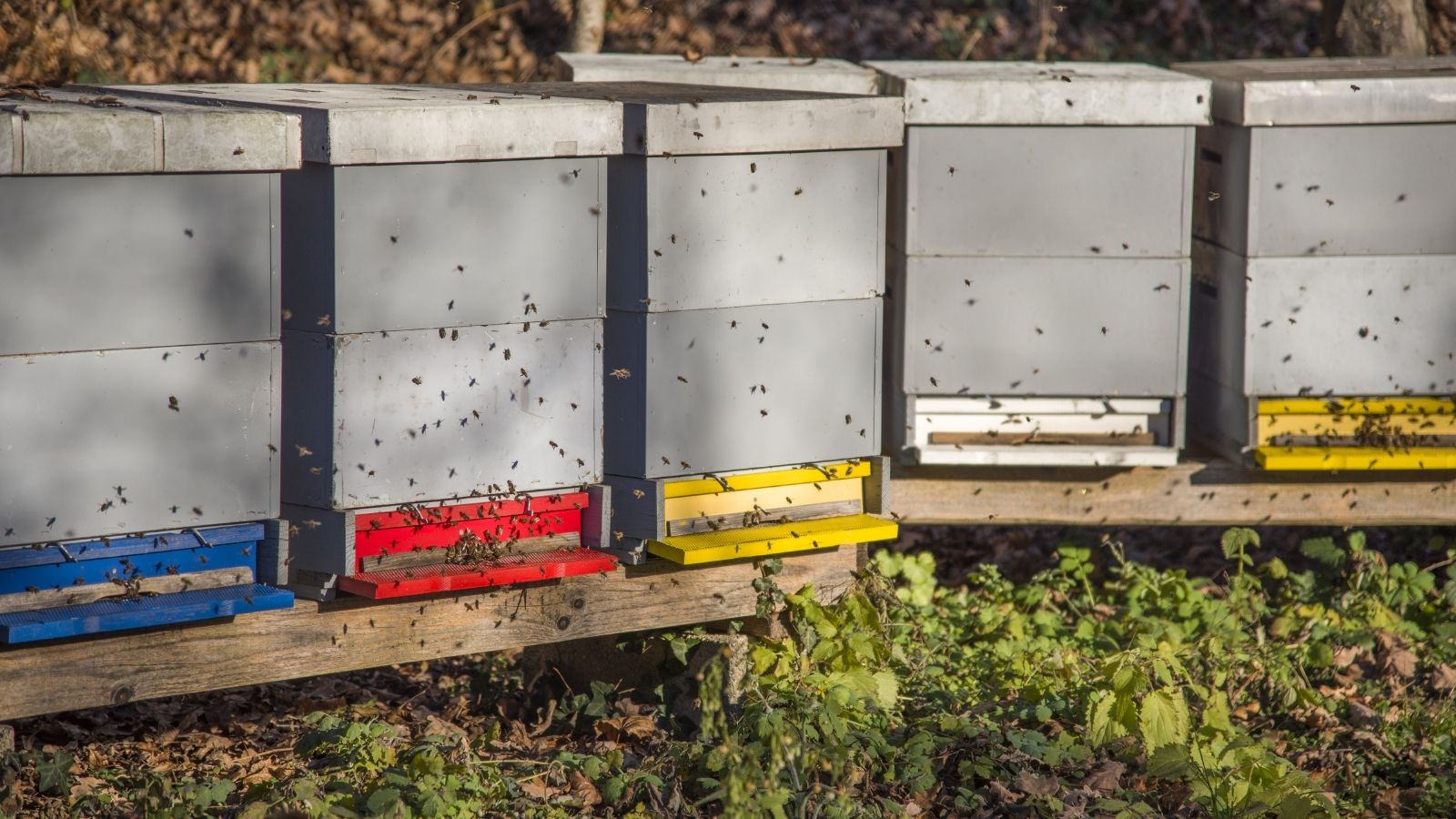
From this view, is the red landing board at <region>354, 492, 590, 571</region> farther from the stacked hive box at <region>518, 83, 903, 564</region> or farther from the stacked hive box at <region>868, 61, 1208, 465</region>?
the stacked hive box at <region>868, 61, 1208, 465</region>

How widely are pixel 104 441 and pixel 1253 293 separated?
324 cm

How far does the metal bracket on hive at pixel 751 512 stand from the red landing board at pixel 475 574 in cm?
12

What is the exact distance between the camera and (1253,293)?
15.2ft

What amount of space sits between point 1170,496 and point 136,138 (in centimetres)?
340

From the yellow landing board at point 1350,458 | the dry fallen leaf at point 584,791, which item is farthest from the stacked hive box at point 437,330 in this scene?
the yellow landing board at point 1350,458

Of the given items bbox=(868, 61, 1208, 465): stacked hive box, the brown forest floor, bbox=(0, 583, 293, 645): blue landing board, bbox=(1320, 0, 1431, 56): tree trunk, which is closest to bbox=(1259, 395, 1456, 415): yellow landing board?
bbox=(868, 61, 1208, 465): stacked hive box

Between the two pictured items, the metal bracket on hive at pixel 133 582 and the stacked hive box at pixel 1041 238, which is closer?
the metal bracket on hive at pixel 133 582

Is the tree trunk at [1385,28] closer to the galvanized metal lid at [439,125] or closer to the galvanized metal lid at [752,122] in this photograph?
the galvanized metal lid at [752,122]

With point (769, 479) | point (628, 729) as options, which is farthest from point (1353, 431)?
point (628, 729)

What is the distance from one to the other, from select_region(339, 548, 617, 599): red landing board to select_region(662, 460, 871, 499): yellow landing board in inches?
10.1

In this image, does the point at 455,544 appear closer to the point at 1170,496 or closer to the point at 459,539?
the point at 459,539

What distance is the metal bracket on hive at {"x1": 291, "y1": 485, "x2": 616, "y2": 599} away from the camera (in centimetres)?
362

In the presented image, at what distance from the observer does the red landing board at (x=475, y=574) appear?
365 cm

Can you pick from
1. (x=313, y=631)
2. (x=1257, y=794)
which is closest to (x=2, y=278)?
(x=313, y=631)
